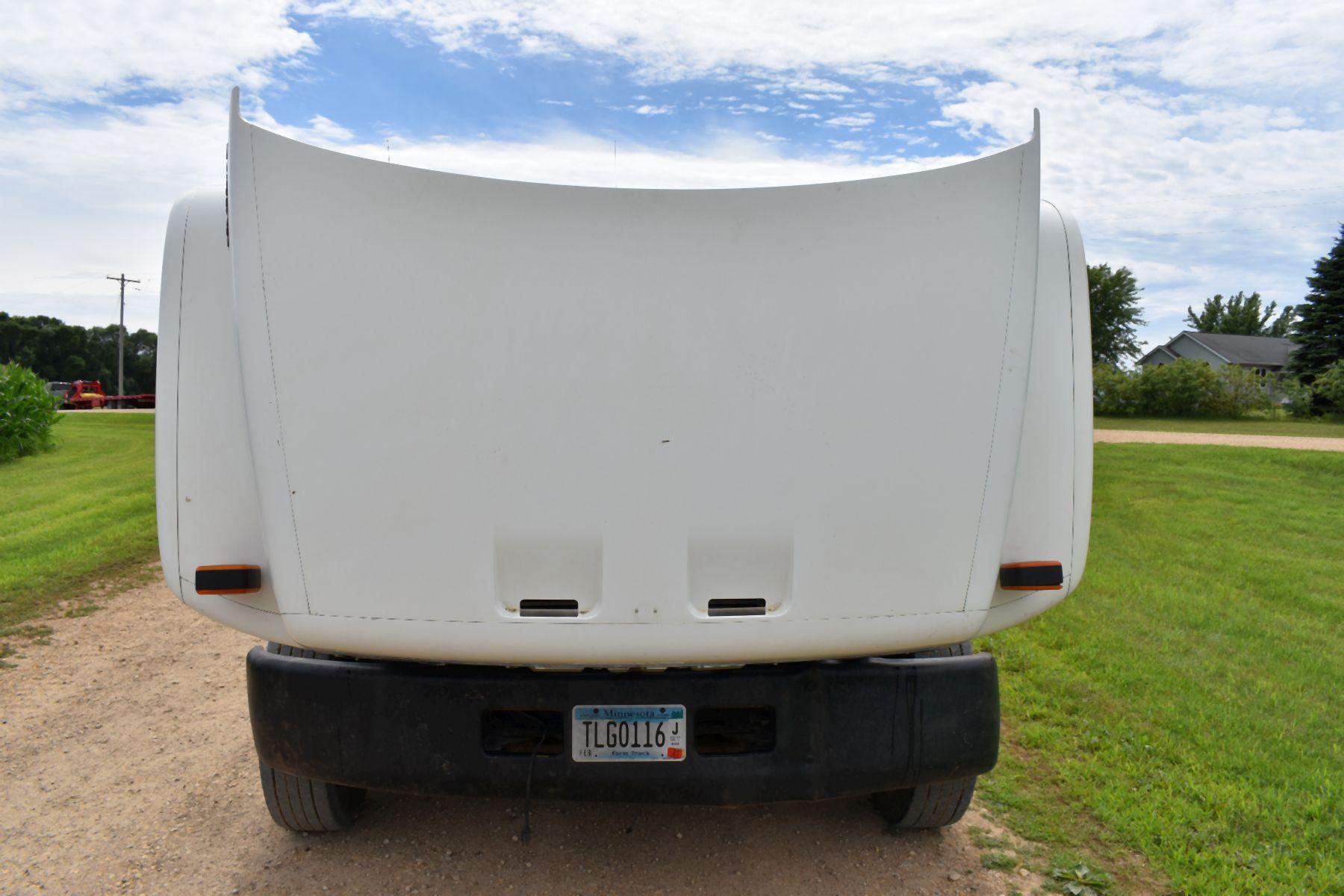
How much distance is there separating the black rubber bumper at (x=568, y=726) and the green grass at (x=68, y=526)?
13.7 ft

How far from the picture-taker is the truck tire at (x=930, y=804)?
3.06 m

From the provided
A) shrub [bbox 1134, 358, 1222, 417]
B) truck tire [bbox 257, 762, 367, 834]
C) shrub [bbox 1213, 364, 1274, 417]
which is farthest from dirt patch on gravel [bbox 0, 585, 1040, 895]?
shrub [bbox 1213, 364, 1274, 417]

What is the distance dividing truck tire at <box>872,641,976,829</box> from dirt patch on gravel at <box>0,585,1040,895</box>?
0.30ft

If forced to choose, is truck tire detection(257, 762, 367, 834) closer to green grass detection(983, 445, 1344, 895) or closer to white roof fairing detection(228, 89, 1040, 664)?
white roof fairing detection(228, 89, 1040, 664)

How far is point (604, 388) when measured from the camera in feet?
7.26

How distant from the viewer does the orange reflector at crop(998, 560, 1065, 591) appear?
256 centimetres

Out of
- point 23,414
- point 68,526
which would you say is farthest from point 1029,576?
point 23,414

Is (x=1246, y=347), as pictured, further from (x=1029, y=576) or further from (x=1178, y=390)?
(x=1029, y=576)

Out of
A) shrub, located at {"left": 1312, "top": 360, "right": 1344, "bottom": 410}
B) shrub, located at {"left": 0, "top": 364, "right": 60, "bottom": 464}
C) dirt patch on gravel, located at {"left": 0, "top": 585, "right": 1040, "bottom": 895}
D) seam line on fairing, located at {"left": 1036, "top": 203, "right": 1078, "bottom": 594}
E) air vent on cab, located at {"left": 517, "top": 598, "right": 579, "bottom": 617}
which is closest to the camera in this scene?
air vent on cab, located at {"left": 517, "top": 598, "right": 579, "bottom": 617}

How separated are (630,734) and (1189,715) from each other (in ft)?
10.6

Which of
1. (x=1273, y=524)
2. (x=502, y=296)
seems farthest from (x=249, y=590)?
(x=1273, y=524)

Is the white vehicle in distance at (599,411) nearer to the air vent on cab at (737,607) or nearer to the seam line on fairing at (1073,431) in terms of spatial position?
the air vent on cab at (737,607)

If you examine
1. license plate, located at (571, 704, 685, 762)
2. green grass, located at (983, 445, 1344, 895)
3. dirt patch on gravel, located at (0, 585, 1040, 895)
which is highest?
license plate, located at (571, 704, 685, 762)

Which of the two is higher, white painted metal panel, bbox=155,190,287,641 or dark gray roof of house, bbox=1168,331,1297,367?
dark gray roof of house, bbox=1168,331,1297,367
